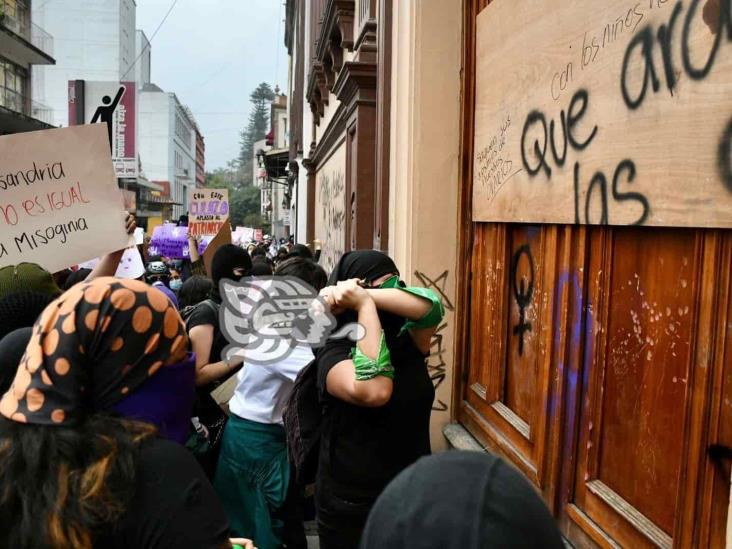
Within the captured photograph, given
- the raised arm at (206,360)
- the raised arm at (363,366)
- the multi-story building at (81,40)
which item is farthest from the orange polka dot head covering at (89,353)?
the multi-story building at (81,40)

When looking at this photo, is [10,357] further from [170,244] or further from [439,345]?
[170,244]

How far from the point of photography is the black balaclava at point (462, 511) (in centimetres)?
84

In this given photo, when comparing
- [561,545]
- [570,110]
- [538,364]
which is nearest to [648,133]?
[570,110]

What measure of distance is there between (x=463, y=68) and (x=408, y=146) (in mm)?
603

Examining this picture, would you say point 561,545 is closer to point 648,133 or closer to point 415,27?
point 648,133

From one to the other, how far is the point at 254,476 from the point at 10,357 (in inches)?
84.5

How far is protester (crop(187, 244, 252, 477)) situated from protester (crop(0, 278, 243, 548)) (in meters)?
2.28

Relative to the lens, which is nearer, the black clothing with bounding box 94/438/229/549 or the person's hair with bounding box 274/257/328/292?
the black clothing with bounding box 94/438/229/549

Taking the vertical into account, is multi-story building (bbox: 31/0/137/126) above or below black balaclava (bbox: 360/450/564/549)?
above

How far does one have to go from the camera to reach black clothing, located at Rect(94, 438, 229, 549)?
130 centimetres

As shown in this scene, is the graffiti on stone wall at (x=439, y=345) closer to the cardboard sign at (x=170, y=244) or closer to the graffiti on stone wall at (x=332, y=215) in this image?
the graffiti on stone wall at (x=332, y=215)

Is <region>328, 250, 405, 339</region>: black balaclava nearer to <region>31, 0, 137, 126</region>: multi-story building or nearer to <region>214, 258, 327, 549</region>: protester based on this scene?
<region>214, 258, 327, 549</region>: protester

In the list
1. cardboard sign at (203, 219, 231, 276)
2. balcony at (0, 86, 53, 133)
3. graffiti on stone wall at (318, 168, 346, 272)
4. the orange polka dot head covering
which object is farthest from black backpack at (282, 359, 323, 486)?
balcony at (0, 86, 53, 133)

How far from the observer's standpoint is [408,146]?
4492 millimetres
